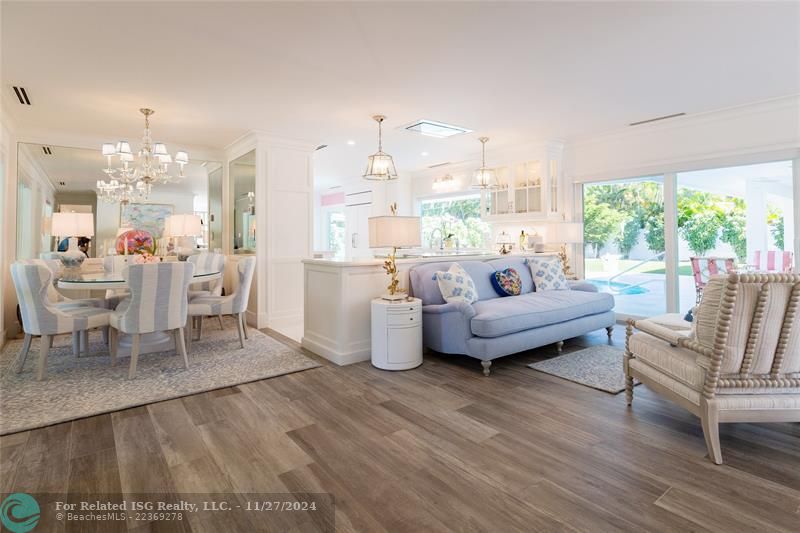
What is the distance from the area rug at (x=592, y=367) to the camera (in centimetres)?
308

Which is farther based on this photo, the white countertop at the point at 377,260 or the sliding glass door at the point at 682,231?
the sliding glass door at the point at 682,231

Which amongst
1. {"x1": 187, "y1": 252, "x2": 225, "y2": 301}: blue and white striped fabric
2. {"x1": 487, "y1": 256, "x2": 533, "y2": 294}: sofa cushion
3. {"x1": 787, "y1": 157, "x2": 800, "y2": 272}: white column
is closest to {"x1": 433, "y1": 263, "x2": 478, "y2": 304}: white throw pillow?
{"x1": 487, "y1": 256, "x2": 533, "y2": 294}: sofa cushion

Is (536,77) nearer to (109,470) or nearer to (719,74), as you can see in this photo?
(719,74)

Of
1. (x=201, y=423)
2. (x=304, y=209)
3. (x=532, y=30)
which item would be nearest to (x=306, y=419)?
(x=201, y=423)

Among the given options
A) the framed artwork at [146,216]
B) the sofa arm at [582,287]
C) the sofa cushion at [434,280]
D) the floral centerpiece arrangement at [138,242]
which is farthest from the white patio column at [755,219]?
the framed artwork at [146,216]

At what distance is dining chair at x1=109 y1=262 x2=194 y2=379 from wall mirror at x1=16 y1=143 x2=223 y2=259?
1689mm

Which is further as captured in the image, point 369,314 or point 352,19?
point 369,314

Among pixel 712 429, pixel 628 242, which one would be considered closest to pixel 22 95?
pixel 712 429

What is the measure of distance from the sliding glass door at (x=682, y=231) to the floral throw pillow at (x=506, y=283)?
7.03 ft

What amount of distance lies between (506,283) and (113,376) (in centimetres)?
375

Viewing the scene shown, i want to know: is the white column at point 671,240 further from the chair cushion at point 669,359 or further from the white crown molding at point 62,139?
the white crown molding at point 62,139

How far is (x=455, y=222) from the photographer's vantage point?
320 inches

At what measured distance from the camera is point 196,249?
601cm

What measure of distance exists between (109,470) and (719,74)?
526 cm
